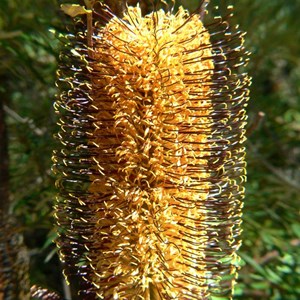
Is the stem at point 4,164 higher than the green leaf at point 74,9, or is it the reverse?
the green leaf at point 74,9

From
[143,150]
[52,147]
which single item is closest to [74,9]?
[143,150]

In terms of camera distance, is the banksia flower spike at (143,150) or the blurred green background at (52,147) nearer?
the banksia flower spike at (143,150)

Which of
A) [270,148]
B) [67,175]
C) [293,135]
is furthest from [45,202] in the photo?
[293,135]

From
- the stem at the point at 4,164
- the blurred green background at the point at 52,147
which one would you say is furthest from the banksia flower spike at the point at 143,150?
the stem at the point at 4,164

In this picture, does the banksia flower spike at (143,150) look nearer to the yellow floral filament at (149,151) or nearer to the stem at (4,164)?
the yellow floral filament at (149,151)

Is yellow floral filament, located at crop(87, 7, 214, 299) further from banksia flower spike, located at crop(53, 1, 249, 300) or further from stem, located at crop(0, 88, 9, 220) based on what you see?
stem, located at crop(0, 88, 9, 220)

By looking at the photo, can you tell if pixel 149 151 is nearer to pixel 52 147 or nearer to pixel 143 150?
pixel 143 150
